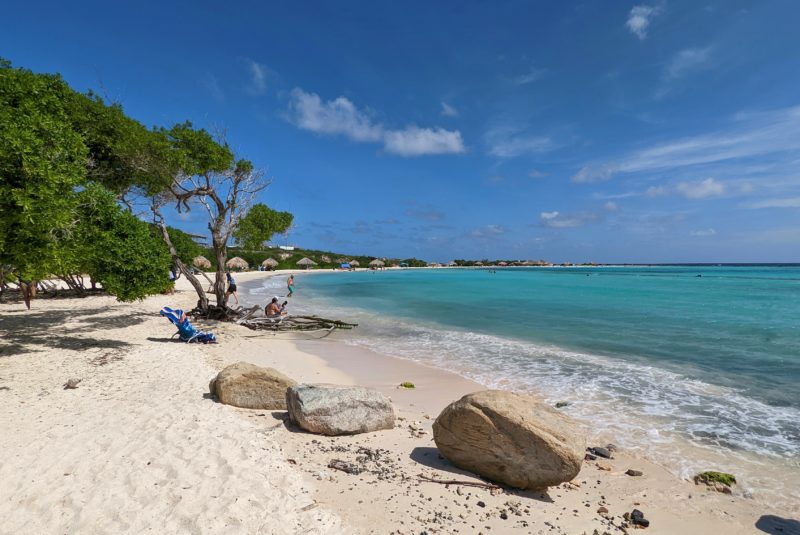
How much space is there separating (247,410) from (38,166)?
604 cm

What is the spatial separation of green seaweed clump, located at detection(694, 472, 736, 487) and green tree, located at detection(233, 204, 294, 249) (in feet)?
117

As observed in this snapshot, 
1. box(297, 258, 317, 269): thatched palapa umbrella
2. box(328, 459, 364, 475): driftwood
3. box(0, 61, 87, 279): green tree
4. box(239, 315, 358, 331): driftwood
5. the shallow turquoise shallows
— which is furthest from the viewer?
box(297, 258, 317, 269): thatched palapa umbrella

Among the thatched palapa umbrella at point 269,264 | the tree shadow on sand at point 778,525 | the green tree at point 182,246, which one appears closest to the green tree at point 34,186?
the tree shadow on sand at point 778,525

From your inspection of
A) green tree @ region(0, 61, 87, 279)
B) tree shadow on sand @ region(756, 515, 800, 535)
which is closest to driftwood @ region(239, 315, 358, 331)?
green tree @ region(0, 61, 87, 279)

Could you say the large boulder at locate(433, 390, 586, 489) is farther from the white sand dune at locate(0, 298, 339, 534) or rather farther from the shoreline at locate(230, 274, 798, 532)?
the white sand dune at locate(0, 298, 339, 534)

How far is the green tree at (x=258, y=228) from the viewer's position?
3731 cm

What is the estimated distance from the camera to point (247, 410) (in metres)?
7.07

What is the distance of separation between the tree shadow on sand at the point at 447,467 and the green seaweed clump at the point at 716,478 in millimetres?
2545

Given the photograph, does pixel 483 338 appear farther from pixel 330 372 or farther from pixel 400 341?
pixel 330 372

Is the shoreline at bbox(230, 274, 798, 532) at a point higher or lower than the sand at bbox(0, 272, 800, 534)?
lower

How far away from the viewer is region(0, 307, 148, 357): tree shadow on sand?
35.8 ft

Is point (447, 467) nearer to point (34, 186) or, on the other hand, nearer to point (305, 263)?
point (34, 186)

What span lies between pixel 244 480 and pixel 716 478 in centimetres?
641

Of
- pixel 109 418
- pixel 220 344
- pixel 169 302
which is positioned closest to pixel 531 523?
pixel 109 418
